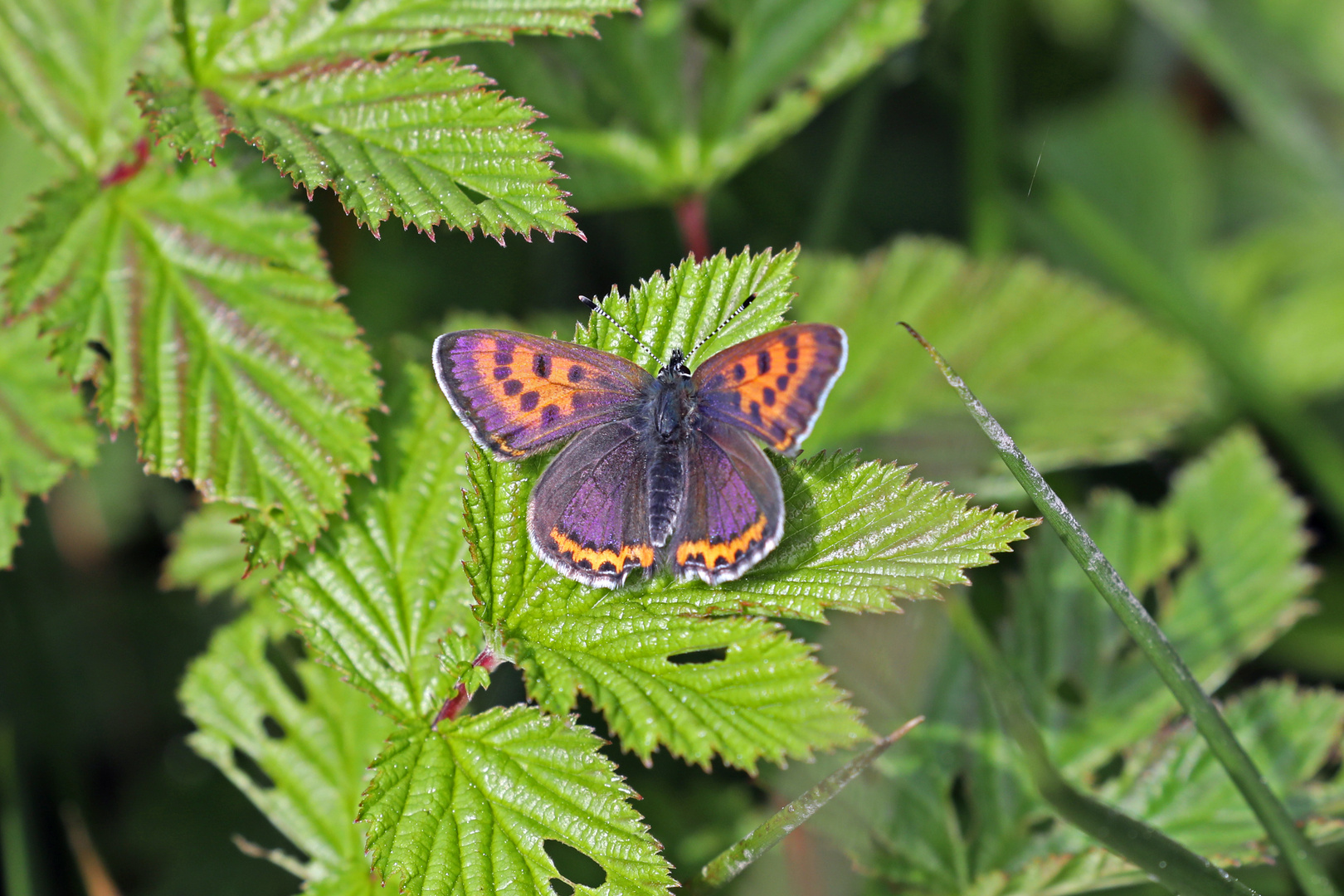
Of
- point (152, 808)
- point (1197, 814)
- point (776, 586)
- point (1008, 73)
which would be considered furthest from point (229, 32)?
point (1008, 73)

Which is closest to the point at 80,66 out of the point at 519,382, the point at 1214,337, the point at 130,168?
the point at 130,168

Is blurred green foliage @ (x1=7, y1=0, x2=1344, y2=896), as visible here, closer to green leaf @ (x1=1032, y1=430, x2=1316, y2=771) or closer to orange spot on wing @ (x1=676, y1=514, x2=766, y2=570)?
green leaf @ (x1=1032, y1=430, x2=1316, y2=771)

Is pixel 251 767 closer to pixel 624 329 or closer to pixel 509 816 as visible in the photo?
pixel 509 816

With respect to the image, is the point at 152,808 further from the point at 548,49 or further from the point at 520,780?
the point at 548,49

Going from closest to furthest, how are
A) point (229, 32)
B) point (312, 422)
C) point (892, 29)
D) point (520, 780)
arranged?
point (520, 780) → point (312, 422) → point (229, 32) → point (892, 29)

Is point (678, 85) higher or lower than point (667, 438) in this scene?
higher

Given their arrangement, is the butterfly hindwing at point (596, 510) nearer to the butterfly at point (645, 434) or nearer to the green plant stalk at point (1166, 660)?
the butterfly at point (645, 434)
